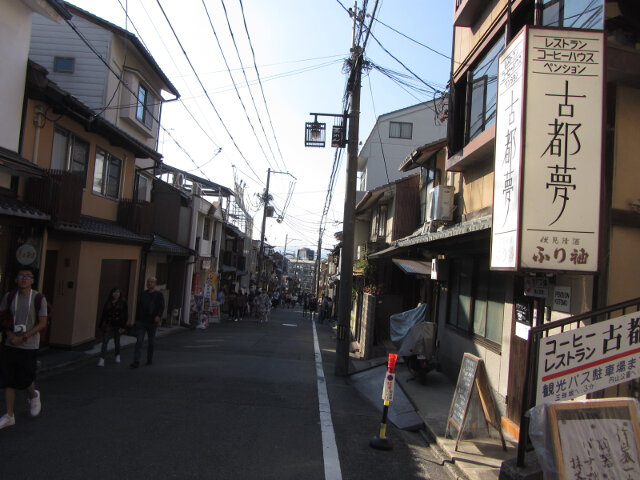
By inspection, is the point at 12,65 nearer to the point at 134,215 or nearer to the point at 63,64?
the point at 134,215

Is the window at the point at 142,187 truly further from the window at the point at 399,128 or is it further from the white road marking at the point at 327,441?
the window at the point at 399,128

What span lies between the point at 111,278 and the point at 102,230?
3.10 metres

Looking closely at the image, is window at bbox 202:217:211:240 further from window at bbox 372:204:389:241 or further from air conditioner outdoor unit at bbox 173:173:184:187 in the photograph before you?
window at bbox 372:204:389:241

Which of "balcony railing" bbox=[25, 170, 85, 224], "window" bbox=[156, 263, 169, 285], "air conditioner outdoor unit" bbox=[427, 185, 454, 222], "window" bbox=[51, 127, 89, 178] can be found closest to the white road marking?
"air conditioner outdoor unit" bbox=[427, 185, 454, 222]

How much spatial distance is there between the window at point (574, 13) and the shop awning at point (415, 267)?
21.1 ft

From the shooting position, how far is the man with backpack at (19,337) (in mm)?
5590

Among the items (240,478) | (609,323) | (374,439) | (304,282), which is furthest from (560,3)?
(304,282)

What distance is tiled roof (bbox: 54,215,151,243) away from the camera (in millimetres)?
10425

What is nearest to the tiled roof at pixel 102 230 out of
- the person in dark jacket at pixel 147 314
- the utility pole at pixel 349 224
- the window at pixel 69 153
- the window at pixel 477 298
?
the window at pixel 69 153

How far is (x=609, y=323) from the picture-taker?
4.46 metres

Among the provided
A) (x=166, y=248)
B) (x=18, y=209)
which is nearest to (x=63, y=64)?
(x=166, y=248)

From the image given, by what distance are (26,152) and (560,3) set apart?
34.1 feet

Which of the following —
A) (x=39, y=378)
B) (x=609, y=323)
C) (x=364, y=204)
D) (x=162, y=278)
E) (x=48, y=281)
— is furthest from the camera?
(x=364, y=204)

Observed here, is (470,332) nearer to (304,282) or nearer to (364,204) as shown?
(364,204)
